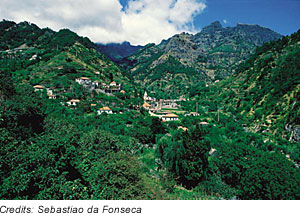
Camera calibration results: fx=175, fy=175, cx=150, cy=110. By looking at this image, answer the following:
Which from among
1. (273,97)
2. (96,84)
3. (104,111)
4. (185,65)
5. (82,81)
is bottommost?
(104,111)

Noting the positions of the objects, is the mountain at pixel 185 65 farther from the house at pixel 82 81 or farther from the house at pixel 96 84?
the house at pixel 82 81

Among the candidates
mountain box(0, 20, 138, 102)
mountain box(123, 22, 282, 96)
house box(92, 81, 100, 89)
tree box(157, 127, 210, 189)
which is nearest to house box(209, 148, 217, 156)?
tree box(157, 127, 210, 189)

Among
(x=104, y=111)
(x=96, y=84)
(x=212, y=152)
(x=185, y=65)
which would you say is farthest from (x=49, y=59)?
(x=185, y=65)

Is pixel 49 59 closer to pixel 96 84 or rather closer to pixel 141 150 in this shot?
pixel 96 84

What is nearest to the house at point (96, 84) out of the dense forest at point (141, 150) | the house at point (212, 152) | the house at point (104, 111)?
the dense forest at point (141, 150)

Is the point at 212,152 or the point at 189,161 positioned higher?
the point at 189,161

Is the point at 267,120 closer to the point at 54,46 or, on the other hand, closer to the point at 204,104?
the point at 204,104

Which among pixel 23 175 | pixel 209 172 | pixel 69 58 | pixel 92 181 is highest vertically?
pixel 69 58

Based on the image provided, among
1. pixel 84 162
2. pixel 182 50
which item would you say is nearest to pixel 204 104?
pixel 84 162

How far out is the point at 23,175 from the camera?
559 centimetres

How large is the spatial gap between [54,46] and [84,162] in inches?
2978

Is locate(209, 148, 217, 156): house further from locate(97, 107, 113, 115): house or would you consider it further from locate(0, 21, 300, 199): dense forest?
locate(97, 107, 113, 115): house
